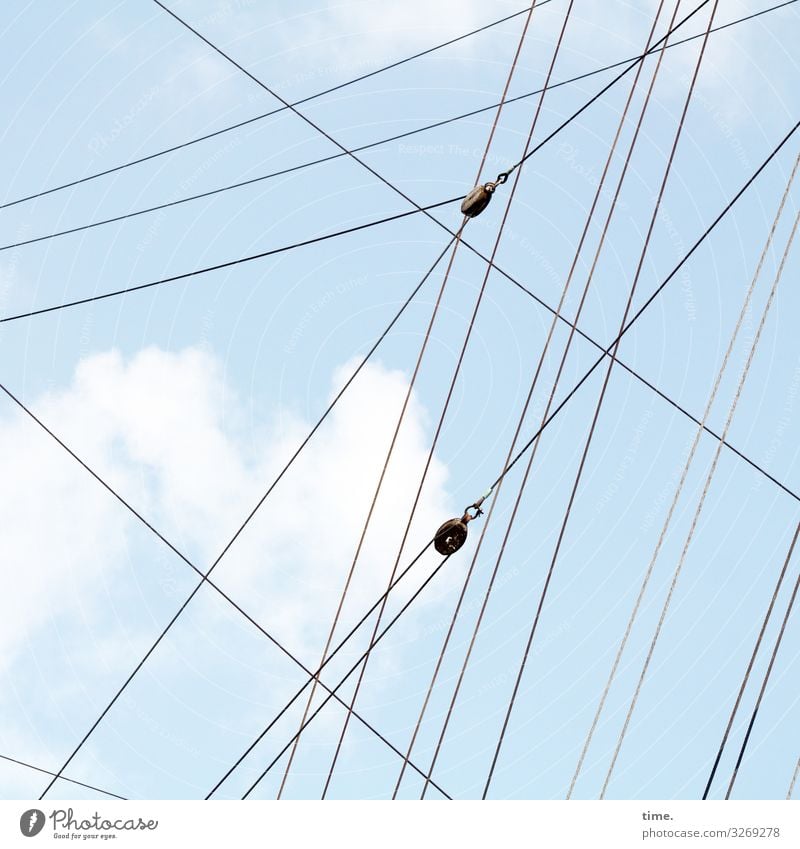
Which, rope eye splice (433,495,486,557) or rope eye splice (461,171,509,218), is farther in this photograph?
rope eye splice (461,171,509,218)
